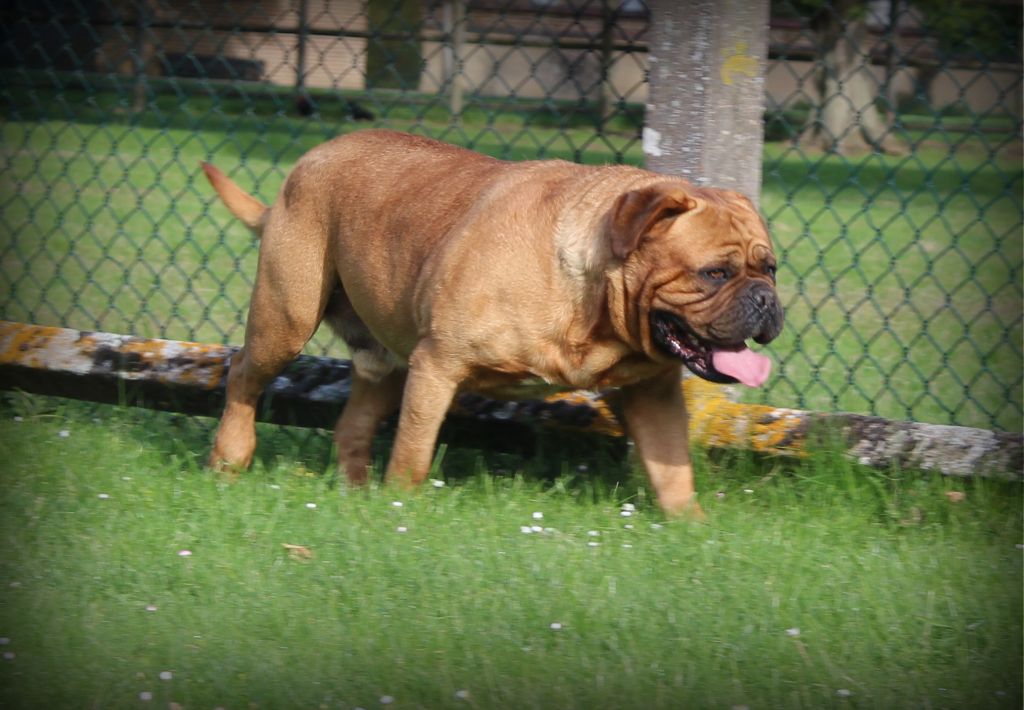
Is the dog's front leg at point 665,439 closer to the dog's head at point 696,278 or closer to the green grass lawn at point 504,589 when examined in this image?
the green grass lawn at point 504,589

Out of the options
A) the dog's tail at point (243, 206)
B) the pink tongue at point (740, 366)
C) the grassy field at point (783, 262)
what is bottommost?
the grassy field at point (783, 262)

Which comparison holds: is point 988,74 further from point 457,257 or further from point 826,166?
point 826,166

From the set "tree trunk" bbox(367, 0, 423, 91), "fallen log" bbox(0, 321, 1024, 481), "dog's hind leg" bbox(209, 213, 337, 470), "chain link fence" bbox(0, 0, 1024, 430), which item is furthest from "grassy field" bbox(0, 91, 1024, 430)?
"dog's hind leg" bbox(209, 213, 337, 470)

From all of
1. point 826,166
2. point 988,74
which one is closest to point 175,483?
point 988,74

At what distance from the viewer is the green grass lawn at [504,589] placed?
3.08 m

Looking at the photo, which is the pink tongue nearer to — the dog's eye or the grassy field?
the dog's eye

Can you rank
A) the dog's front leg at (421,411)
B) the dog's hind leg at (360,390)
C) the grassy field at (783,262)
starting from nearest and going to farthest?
the dog's front leg at (421,411) → the dog's hind leg at (360,390) → the grassy field at (783,262)

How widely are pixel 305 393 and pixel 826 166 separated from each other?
13588mm

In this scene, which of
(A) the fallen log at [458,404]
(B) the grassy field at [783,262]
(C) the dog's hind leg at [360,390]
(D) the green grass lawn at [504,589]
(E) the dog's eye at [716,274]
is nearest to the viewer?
(D) the green grass lawn at [504,589]

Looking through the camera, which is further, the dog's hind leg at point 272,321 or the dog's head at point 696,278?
the dog's hind leg at point 272,321

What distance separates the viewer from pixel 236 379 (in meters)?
5.06

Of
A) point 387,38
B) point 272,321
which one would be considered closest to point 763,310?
point 272,321

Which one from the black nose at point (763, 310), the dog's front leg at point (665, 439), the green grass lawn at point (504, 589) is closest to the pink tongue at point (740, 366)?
the black nose at point (763, 310)

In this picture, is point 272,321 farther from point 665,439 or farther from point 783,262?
point 783,262
